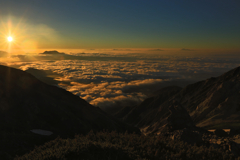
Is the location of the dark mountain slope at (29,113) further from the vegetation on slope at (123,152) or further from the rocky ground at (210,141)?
the rocky ground at (210,141)

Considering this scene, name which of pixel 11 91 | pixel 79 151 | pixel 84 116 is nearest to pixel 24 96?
pixel 11 91

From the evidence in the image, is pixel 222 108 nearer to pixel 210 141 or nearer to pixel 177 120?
pixel 177 120

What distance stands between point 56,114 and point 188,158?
36.5m

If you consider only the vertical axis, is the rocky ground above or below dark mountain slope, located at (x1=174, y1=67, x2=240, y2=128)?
above

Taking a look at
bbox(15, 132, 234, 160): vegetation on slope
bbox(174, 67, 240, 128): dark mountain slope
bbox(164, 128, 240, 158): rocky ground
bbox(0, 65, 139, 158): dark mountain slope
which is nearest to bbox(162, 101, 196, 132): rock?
bbox(164, 128, 240, 158): rocky ground

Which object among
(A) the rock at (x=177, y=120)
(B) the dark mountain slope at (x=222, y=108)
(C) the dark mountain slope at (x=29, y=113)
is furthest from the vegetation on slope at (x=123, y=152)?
(B) the dark mountain slope at (x=222, y=108)

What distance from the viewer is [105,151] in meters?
10.1

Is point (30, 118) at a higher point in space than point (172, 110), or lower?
lower

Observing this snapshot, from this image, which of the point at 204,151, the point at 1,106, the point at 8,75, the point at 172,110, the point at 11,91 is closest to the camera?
the point at 204,151

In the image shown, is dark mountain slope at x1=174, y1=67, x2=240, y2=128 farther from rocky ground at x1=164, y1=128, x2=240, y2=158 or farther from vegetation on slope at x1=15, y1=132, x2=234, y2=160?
vegetation on slope at x1=15, y1=132, x2=234, y2=160

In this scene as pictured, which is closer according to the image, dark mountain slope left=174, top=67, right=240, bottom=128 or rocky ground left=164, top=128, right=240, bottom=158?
rocky ground left=164, top=128, right=240, bottom=158

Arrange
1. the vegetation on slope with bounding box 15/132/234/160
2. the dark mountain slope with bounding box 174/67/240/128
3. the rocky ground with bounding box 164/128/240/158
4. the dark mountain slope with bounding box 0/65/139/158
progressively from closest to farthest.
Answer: the vegetation on slope with bounding box 15/132/234/160 < the rocky ground with bounding box 164/128/240/158 < the dark mountain slope with bounding box 0/65/139/158 < the dark mountain slope with bounding box 174/67/240/128

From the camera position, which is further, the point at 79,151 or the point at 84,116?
the point at 84,116

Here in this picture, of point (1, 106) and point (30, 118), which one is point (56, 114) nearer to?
point (30, 118)
